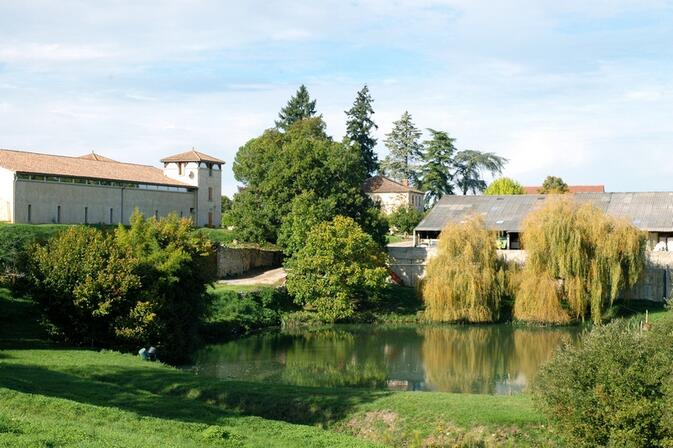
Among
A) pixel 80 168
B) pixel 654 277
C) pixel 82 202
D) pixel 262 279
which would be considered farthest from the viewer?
pixel 80 168

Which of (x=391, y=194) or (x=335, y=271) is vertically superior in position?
(x=391, y=194)

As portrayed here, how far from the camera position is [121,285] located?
27.7 metres

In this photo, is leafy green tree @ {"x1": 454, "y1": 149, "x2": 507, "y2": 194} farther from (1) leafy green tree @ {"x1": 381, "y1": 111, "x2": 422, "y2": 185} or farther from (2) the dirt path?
(2) the dirt path

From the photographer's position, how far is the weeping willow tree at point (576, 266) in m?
40.8

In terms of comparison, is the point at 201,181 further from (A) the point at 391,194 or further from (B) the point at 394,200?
(B) the point at 394,200

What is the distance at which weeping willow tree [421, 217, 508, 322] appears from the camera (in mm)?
41844

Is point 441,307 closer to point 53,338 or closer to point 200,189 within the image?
point 53,338

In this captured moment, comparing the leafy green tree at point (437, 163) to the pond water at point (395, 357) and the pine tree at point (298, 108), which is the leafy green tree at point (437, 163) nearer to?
the pine tree at point (298, 108)

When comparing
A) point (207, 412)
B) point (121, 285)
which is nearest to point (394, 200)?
point (121, 285)

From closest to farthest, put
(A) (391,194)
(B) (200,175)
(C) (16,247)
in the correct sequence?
(C) (16,247)
(B) (200,175)
(A) (391,194)

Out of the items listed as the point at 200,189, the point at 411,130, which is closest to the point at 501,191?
the point at 411,130

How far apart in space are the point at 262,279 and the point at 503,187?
128ft

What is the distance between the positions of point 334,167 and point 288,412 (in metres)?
29.8

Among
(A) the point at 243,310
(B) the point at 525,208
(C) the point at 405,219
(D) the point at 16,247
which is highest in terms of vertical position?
(B) the point at 525,208
